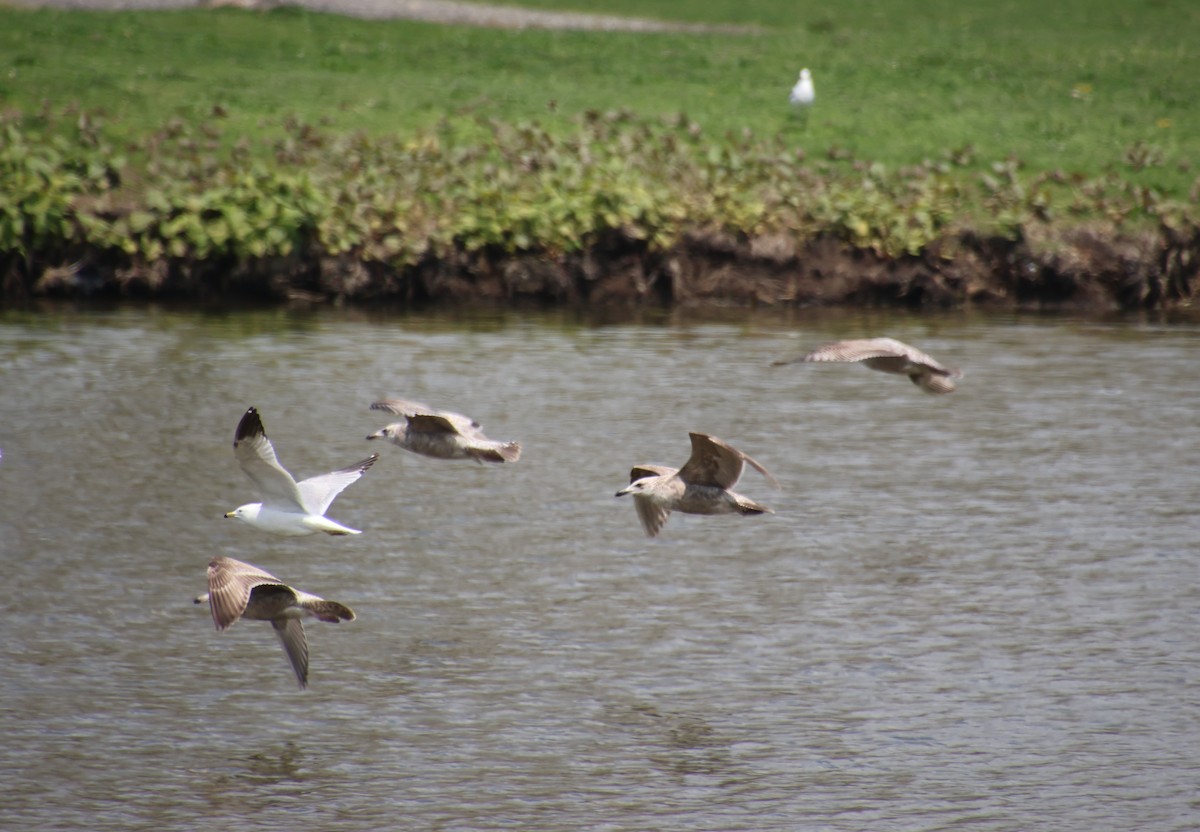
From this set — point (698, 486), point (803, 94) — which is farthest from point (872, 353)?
point (803, 94)

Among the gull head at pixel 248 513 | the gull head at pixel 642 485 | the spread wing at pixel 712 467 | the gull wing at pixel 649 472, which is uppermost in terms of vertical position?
the spread wing at pixel 712 467

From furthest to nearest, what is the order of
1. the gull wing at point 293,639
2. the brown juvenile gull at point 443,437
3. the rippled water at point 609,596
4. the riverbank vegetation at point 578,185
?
the riverbank vegetation at point 578,185 → the brown juvenile gull at point 443,437 → the gull wing at point 293,639 → the rippled water at point 609,596

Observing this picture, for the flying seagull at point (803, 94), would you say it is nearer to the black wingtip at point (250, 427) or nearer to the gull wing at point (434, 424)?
the gull wing at point (434, 424)

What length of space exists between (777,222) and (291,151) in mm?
5289

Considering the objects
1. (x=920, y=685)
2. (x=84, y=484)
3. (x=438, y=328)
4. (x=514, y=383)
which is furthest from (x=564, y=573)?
(x=438, y=328)

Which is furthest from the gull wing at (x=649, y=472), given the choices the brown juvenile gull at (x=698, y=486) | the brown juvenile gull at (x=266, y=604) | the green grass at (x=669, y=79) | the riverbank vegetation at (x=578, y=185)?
the green grass at (x=669, y=79)

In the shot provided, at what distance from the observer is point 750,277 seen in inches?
762

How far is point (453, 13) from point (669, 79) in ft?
25.0

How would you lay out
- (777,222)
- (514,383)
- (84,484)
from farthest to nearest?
1. (777,222)
2. (514,383)
3. (84,484)

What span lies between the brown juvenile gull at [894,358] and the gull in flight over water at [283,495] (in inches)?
85.5

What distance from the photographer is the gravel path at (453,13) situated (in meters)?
29.9

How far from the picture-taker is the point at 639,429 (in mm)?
14406

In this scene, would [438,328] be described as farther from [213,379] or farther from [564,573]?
[564,573]

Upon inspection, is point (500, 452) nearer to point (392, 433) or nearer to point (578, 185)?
point (392, 433)
